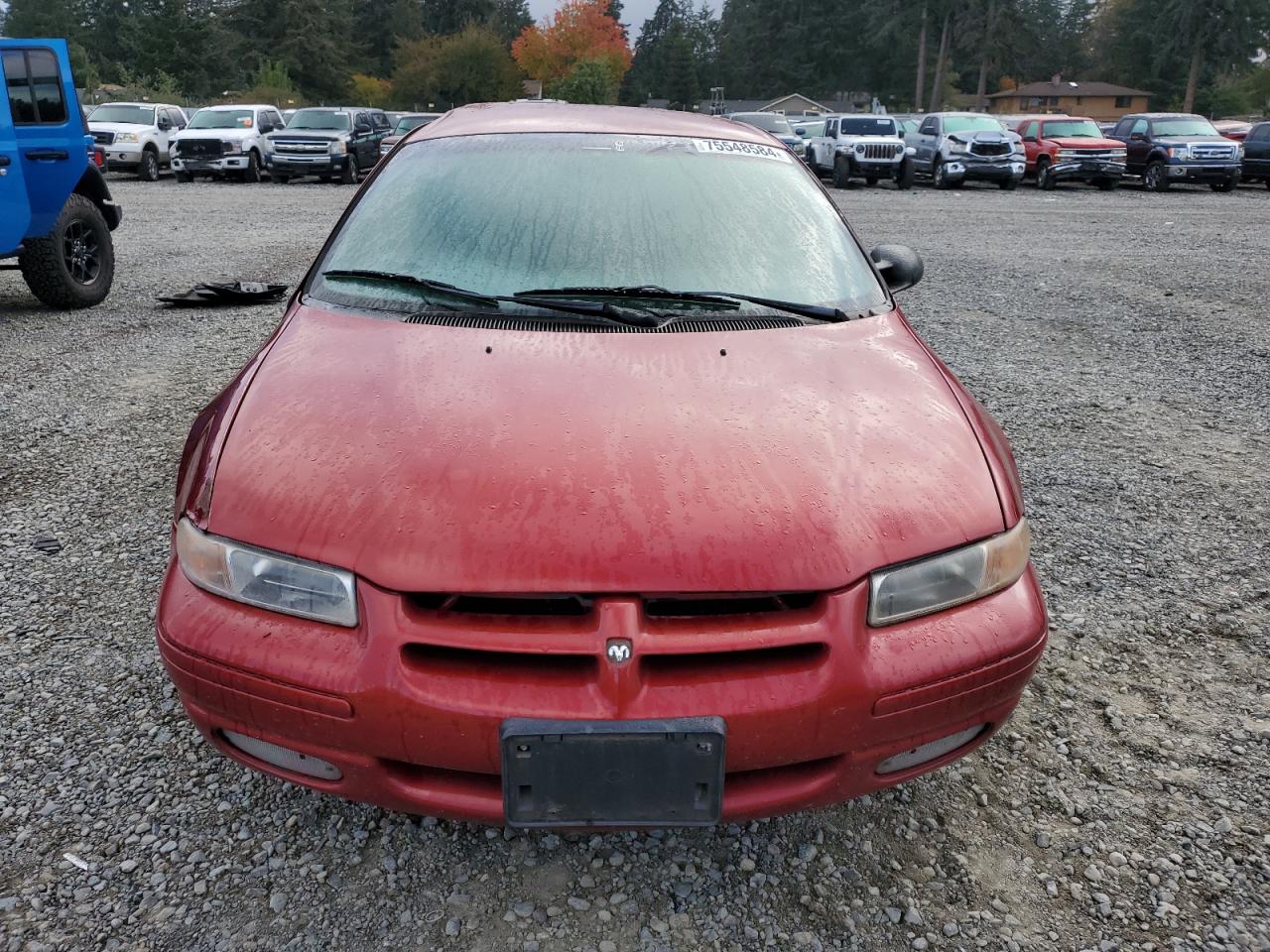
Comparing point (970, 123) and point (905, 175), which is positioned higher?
point (970, 123)

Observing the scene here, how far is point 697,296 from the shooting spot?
2674 mm

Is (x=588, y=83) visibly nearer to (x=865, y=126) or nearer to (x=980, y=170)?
(x=865, y=126)

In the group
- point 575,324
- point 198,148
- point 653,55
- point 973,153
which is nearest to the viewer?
point 575,324

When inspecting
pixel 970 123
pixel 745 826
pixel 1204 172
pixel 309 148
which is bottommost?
pixel 745 826

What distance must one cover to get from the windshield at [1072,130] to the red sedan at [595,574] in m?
23.4

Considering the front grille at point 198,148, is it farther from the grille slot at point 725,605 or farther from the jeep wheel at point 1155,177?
the grille slot at point 725,605

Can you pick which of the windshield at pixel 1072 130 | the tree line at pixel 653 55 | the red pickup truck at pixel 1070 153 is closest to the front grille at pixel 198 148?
the red pickup truck at pixel 1070 153

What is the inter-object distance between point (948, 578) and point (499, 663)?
873 mm

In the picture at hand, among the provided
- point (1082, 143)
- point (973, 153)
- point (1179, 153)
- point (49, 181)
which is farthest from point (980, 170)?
point (49, 181)

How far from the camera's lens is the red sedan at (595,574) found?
67.9 inches

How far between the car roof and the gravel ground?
6.04 feet

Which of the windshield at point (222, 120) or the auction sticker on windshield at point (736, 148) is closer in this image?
the auction sticker on windshield at point (736, 148)

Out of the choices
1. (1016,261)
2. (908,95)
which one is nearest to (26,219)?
(1016,261)

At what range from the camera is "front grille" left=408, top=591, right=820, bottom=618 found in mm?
1769
